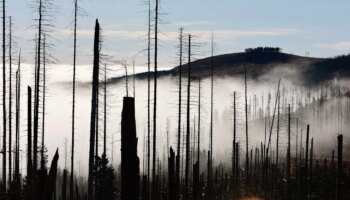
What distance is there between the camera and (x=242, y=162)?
112 meters

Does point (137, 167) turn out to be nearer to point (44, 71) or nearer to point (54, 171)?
point (54, 171)

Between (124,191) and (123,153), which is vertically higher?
(123,153)

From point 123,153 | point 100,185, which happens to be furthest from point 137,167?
point 100,185

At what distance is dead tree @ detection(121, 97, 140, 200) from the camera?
19.7ft

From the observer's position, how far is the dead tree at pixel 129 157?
237 inches

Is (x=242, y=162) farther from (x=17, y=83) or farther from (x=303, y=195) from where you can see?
(x=17, y=83)

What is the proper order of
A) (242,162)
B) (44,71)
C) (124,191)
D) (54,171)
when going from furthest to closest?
(242,162)
(44,71)
(54,171)
(124,191)

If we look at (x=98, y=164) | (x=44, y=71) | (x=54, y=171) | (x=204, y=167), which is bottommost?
(x=204, y=167)

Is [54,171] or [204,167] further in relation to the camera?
[204,167]

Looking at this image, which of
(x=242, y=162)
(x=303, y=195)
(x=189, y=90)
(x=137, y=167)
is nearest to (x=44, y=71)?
(x=189, y=90)

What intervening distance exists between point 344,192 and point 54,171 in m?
51.7

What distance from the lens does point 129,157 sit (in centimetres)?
603

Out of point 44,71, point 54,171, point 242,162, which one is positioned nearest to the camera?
point 54,171

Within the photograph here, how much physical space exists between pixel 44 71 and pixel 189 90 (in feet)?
40.5
